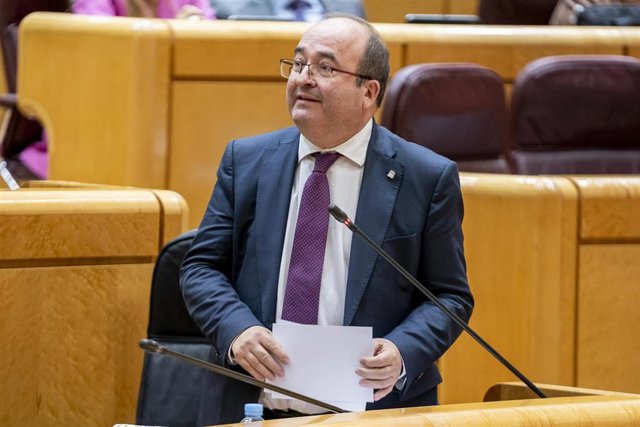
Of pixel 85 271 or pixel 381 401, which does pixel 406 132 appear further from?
pixel 381 401

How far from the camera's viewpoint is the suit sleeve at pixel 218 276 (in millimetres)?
1064

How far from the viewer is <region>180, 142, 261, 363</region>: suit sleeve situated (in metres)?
1.06

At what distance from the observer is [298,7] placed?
219 centimetres

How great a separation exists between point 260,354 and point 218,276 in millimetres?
112

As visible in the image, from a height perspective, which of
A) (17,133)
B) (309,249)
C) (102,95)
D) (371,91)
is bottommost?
(17,133)

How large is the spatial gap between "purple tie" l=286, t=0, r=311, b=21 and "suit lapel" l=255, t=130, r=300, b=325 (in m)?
1.06

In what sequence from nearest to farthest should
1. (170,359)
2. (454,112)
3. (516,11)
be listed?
(170,359)
(454,112)
(516,11)

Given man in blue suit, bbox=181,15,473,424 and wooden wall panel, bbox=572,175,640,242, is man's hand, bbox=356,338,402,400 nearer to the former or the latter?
man in blue suit, bbox=181,15,473,424

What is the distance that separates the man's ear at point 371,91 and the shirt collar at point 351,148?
3cm

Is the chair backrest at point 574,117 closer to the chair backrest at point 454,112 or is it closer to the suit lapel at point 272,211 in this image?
the chair backrest at point 454,112

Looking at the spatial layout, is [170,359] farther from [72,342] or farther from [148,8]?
[148,8]

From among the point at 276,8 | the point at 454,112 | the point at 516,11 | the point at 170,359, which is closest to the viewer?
the point at 170,359

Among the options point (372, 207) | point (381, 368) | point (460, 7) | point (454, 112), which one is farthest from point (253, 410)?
point (460, 7)

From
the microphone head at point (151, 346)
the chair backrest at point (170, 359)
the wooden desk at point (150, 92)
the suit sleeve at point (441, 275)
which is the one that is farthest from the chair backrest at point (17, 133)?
the microphone head at point (151, 346)
